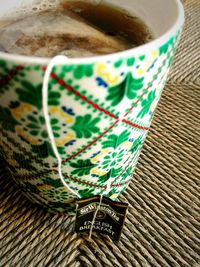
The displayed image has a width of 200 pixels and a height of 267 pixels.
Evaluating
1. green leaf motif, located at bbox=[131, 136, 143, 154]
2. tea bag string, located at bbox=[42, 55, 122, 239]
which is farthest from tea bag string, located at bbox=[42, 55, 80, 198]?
green leaf motif, located at bbox=[131, 136, 143, 154]

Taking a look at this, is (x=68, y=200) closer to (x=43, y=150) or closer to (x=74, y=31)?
(x=43, y=150)

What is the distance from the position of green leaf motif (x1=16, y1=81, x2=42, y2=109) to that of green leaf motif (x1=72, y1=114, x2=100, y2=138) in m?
0.05

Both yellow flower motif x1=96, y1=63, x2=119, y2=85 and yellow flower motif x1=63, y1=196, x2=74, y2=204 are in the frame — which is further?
yellow flower motif x1=63, y1=196, x2=74, y2=204

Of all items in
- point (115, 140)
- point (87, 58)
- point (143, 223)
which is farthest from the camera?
point (143, 223)

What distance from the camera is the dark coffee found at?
449mm

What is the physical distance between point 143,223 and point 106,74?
11.1 inches

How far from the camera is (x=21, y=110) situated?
0.35 m

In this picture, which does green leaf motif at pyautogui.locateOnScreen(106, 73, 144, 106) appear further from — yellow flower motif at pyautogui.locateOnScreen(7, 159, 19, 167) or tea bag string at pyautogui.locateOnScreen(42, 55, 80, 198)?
yellow flower motif at pyautogui.locateOnScreen(7, 159, 19, 167)

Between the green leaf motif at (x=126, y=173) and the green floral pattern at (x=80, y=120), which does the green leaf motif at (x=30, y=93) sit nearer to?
the green floral pattern at (x=80, y=120)

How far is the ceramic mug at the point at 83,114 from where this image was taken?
31 centimetres

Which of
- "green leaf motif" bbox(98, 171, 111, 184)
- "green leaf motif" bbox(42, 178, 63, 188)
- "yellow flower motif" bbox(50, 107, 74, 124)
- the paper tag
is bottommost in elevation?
the paper tag

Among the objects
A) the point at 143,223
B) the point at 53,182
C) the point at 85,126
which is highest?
the point at 85,126

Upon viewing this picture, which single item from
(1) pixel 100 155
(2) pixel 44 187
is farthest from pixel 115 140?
(2) pixel 44 187

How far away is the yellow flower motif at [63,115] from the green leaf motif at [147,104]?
0.29ft
